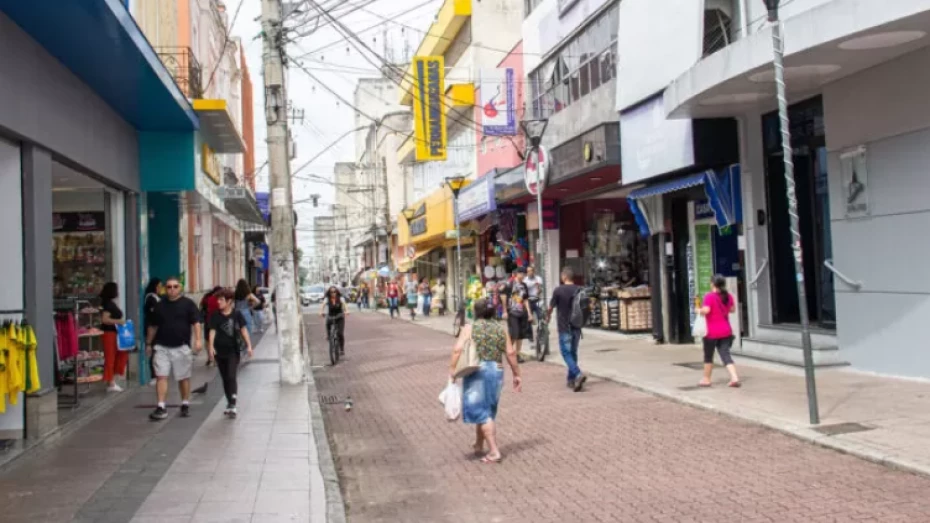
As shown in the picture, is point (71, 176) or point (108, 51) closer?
point (108, 51)

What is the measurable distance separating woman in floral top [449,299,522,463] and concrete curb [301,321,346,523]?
1278 mm

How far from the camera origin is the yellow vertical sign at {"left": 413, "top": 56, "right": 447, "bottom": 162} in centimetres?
2827

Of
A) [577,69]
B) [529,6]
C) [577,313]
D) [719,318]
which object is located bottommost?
[719,318]

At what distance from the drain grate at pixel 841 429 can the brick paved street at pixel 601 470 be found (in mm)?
352

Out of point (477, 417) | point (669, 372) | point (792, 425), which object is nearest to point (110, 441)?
point (477, 417)

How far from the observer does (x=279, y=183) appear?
13320 mm

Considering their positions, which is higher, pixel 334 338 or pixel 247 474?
pixel 334 338

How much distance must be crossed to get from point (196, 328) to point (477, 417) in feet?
13.9

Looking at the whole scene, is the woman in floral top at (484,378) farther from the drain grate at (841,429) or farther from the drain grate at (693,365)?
the drain grate at (693,365)

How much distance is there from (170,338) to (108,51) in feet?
10.8

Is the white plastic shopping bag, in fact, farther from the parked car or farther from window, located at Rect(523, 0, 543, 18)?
the parked car

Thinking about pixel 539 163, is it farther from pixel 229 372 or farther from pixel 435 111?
pixel 435 111

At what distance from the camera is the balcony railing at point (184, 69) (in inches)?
578

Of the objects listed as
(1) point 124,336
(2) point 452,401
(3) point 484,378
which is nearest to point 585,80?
(1) point 124,336
